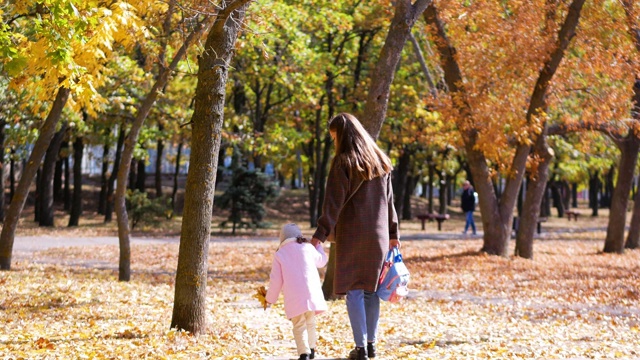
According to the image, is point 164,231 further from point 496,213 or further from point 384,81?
point 384,81

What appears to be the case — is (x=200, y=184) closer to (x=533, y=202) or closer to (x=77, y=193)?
(x=533, y=202)

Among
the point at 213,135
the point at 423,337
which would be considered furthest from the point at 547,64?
the point at 213,135

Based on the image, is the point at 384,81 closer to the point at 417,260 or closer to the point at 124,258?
the point at 124,258

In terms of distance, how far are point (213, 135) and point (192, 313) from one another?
1.66 m

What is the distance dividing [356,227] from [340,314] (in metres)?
3.64

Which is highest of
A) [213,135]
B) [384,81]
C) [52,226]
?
[384,81]

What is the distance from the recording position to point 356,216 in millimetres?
6281

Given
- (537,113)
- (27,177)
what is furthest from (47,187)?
(537,113)

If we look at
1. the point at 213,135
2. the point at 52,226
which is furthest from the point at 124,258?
the point at 52,226

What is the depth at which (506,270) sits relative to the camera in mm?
15922

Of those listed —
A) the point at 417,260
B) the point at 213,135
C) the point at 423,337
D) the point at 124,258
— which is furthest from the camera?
the point at 417,260

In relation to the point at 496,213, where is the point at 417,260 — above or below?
below

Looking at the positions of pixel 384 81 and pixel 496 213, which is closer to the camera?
pixel 384 81

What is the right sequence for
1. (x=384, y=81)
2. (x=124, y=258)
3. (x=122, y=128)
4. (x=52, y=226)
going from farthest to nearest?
(x=52, y=226), (x=122, y=128), (x=124, y=258), (x=384, y=81)
